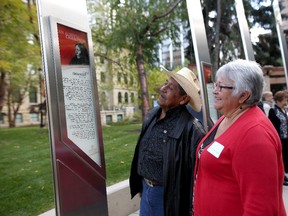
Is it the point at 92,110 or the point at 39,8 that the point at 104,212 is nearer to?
the point at 92,110

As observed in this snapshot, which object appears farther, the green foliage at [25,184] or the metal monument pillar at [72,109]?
the green foliage at [25,184]

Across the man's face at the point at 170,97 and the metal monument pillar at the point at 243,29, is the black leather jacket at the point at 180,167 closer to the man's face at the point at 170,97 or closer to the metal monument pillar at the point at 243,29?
the man's face at the point at 170,97

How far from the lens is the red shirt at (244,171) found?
1468 mm

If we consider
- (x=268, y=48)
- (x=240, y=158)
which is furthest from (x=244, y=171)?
(x=268, y=48)

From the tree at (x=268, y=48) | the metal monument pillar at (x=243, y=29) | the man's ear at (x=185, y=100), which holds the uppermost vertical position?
the tree at (x=268, y=48)

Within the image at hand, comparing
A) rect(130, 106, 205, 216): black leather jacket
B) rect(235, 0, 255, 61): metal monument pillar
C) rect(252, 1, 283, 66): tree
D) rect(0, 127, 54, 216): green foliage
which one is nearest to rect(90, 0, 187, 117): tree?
rect(235, 0, 255, 61): metal monument pillar

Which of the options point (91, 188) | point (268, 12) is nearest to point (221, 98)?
point (91, 188)

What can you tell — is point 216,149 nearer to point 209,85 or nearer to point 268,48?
point 209,85

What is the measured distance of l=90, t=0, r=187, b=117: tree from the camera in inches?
432

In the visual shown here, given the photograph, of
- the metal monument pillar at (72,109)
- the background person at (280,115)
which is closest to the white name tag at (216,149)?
the metal monument pillar at (72,109)

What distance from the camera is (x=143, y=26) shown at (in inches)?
445

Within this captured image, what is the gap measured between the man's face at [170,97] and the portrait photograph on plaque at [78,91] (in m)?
0.70

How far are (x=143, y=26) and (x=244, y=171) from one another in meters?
10.3

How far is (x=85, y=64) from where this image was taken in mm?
2949
